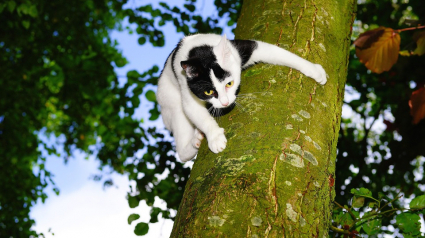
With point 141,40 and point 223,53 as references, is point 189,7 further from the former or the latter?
point 223,53

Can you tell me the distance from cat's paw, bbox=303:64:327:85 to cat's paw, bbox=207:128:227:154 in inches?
25.6

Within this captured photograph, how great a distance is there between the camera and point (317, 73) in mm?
2027

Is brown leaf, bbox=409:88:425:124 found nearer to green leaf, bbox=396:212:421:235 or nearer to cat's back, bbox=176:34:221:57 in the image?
green leaf, bbox=396:212:421:235

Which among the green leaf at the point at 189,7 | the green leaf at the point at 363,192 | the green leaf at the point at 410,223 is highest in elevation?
the green leaf at the point at 189,7

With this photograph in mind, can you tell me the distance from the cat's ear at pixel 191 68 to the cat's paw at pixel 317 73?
2.78ft

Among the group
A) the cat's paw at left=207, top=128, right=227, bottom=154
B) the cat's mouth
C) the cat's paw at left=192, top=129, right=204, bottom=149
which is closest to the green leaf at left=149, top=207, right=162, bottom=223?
the cat's paw at left=192, top=129, right=204, bottom=149

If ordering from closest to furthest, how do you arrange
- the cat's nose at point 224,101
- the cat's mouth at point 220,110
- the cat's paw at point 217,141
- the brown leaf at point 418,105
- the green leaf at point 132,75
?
the cat's paw at point 217,141, the cat's mouth at point 220,110, the cat's nose at point 224,101, the brown leaf at point 418,105, the green leaf at point 132,75

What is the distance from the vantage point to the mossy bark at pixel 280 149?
1427 millimetres

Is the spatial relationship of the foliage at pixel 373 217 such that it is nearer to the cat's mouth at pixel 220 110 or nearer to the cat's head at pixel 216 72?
the cat's mouth at pixel 220 110

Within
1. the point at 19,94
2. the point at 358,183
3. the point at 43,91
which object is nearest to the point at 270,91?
the point at 358,183

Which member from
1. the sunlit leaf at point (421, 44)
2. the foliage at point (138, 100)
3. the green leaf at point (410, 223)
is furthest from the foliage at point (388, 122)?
the green leaf at point (410, 223)

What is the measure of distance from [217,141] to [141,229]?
1610 mm

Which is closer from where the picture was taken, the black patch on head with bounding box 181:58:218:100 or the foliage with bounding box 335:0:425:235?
the black patch on head with bounding box 181:58:218:100

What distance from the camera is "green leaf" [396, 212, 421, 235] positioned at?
1993 mm
